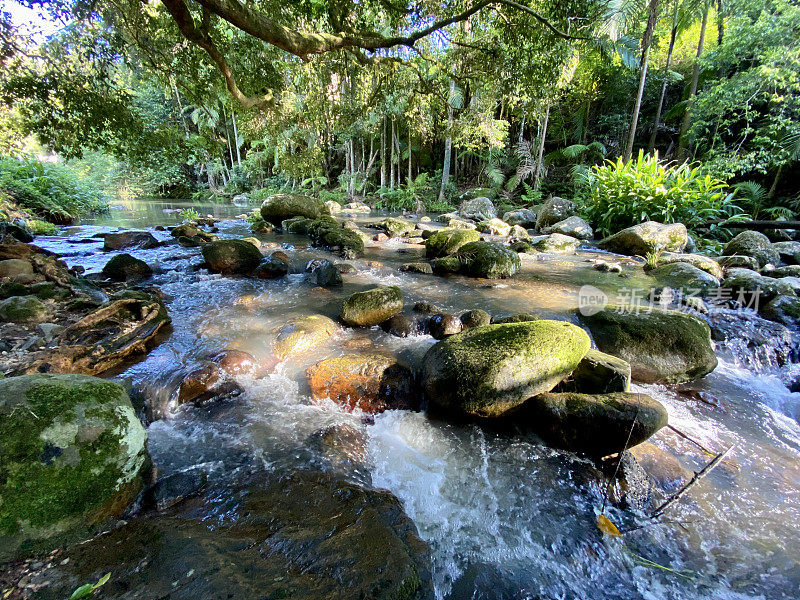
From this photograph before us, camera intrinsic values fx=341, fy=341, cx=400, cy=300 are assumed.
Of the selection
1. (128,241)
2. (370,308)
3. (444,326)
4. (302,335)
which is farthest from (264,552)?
(128,241)

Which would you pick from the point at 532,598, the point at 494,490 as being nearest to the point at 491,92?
the point at 494,490

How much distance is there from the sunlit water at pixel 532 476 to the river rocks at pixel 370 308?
232 millimetres

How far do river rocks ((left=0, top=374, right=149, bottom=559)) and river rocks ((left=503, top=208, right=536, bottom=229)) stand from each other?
15.1 m

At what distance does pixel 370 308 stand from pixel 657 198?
10.3 metres

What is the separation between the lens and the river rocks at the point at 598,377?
3.17m

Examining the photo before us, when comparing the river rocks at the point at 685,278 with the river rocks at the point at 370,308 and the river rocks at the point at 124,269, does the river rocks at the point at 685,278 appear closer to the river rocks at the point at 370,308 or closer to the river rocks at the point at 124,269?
the river rocks at the point at 370,308

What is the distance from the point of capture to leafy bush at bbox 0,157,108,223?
37.9 feet

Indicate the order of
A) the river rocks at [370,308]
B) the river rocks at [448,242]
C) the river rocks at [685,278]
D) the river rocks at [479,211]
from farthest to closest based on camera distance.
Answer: the river rocks at [479,211] < the river rocks at [448,242] < the river rocks at [685,278] < the river rocks at [370,308]

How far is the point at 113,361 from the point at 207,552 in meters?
2.95

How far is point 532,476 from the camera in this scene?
2592mm

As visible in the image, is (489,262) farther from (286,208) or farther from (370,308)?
(286,208)

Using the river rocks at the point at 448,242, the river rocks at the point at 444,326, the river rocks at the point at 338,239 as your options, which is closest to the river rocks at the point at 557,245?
the river rocks at the point at 448,242

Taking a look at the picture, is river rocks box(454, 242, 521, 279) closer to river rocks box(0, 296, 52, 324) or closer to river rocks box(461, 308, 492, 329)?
river rocks box(461, 308, 492, 329)

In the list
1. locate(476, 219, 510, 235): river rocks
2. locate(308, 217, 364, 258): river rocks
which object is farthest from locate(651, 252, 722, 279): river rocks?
locate(308, 217, 364, 258): river rocks
